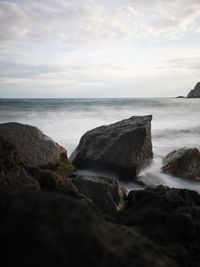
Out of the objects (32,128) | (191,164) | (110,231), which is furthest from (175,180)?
(110,231)

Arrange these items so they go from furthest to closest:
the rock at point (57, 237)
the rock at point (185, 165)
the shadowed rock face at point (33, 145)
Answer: the rock at point (185, 165) < the shadowed rock face at point (33, 145) < the rock at point (57, 237)

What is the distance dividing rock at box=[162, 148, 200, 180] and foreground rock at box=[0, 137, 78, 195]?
4.27m

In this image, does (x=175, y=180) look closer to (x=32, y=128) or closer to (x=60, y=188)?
(x=32, y=128)

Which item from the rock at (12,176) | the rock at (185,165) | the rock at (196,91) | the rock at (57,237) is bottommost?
the rock at (185,165)

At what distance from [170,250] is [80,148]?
5.18m

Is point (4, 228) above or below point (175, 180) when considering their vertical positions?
above

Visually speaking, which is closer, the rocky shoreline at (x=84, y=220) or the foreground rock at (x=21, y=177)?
the rocky shoreline at (x=84, y=220)

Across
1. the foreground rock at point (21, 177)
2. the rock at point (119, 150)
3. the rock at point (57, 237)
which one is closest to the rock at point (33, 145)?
the rock at point (119, 150)

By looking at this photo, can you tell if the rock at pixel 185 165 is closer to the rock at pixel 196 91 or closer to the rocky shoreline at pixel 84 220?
the rocky shoreline at pixel 84 220

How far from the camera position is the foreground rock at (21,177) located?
233 centimetres

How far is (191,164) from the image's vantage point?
658 centimetres

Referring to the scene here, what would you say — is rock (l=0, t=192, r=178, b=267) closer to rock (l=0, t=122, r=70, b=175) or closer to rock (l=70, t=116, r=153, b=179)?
rock (l=0, t=122, r=70, b=175)

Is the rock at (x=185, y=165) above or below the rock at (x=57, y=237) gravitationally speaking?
below

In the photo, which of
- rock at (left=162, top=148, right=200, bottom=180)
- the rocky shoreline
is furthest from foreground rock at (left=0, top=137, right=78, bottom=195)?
rock at (left=162, top=148, right=200, bottom=180)
